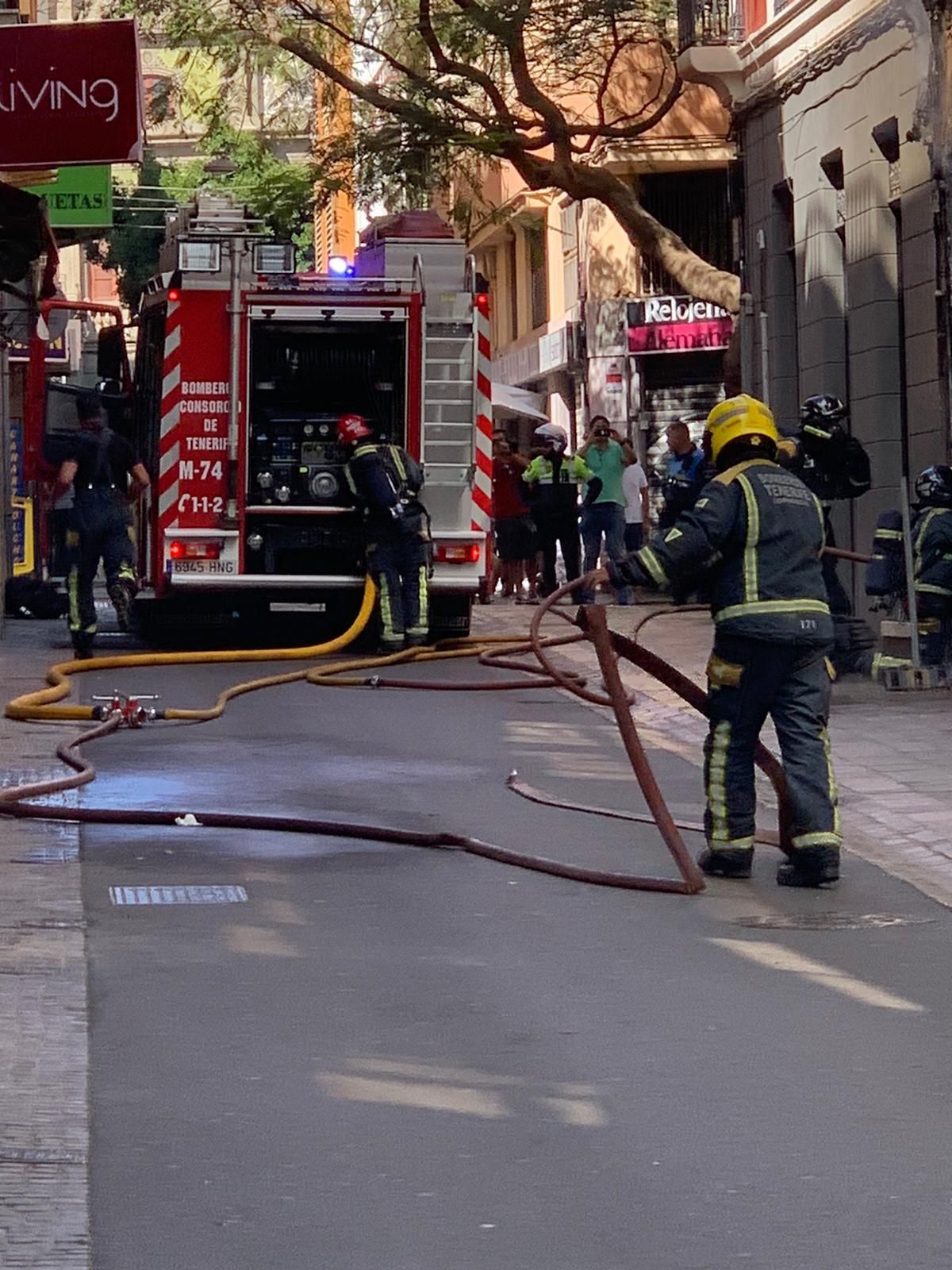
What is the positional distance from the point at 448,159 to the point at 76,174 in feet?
13.5

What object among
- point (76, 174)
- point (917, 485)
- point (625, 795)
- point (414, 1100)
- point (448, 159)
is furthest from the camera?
point (448, 159)

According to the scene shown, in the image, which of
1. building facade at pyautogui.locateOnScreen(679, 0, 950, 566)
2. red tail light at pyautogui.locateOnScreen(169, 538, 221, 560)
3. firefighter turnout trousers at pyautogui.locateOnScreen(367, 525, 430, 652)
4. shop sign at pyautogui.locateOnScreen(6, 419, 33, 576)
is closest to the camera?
firefighter turnout trousers at pyautogui.locateOnScreen(367, 525, 430, 652)

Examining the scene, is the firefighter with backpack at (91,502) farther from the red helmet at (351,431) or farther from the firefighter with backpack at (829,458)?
the firefighter with backpack at (829,458)

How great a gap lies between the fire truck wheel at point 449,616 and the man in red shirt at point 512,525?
16.9ft

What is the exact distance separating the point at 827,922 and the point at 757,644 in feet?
3.77

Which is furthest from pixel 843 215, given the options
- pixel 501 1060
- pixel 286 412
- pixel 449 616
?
pixel 501 1060

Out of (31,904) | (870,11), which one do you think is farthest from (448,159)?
(31,904)

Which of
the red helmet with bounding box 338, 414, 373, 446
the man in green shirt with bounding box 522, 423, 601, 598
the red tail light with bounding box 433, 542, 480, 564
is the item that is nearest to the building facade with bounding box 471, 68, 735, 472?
the man in green shirt with bounding box 522, 423, 601, 598

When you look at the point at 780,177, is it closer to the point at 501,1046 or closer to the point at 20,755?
the point at 20,755

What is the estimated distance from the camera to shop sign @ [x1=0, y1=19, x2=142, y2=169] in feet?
37.6

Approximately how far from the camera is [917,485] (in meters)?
15.0

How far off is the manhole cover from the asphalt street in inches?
0.7

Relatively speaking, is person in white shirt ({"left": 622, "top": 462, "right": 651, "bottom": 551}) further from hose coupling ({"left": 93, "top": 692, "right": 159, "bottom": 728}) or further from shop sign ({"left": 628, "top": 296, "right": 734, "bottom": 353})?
hose coupling ({"left": 93, "top": 692, "right": 159, "bottom": 728})

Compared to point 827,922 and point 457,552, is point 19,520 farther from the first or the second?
point 827,922
